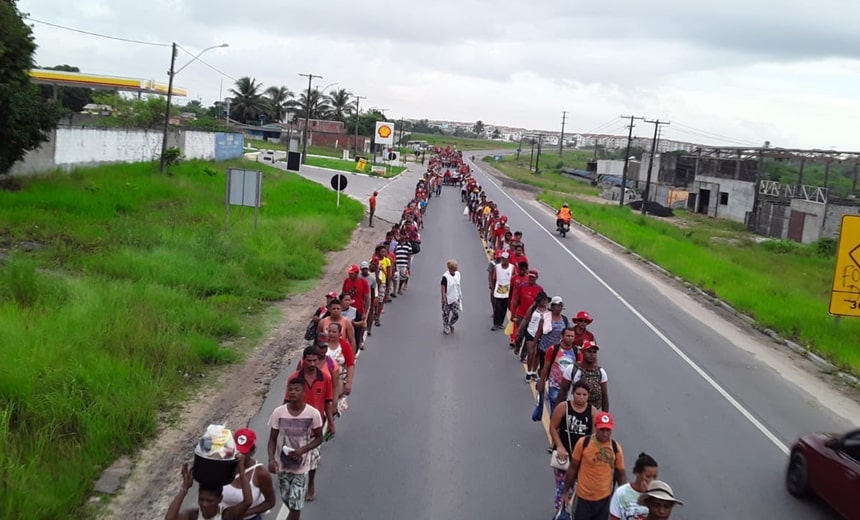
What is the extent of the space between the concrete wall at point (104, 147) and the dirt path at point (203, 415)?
16441 millimetres

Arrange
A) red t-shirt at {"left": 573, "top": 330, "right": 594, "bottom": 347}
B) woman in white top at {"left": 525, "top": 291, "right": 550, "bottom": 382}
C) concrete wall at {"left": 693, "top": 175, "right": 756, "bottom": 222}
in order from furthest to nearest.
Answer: concrete wall at {"left": 693, "top": 175, "right": 756, "bottom": 222}
woman in white top at {"left": 525, "top": 291, "right": 550, "bottom": 382}
red t-shirt at {"left": 573, "top": 330, "right": 594, "bottom": 347}

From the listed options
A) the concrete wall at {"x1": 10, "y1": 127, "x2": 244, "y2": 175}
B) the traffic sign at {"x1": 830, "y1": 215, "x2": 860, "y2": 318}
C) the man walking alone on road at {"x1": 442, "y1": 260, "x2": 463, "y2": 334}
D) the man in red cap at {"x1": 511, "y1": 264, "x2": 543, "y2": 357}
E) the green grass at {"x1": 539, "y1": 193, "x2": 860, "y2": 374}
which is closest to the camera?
the man in red cap at {"x1": 511, "y1": 264, "x2": 543, "y2": 357}

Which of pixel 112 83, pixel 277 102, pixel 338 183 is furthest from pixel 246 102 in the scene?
pixel 338 183

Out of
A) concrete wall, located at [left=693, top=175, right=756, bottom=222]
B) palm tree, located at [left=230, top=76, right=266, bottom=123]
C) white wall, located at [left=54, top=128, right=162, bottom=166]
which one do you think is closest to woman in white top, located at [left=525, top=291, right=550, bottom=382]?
white wall, located at [left=54, top=128, right=162, bottom=166]

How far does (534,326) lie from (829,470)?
4715 mm

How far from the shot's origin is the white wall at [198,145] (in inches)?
1857

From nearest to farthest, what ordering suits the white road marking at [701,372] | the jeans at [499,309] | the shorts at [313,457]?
the shorts at [313,457], the white road marking at [701,372], the jeans at [499,309]

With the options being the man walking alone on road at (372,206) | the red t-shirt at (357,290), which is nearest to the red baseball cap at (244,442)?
the red t-shirt at (357,290)

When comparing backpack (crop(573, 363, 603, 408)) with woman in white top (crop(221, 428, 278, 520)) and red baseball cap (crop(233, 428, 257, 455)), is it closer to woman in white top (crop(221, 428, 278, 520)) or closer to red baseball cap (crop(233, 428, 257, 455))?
woman in white top (crop(221, 428, 278, 520))

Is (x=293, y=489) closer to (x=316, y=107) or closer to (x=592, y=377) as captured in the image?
(x=592, y=377)

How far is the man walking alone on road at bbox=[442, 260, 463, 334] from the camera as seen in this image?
14.3 metres

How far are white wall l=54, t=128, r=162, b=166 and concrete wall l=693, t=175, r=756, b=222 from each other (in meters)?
38.7

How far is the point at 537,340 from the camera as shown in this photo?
1084 centimetres

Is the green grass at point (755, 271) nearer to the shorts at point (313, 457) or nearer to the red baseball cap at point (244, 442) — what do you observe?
the shorts at point (313, 457)
